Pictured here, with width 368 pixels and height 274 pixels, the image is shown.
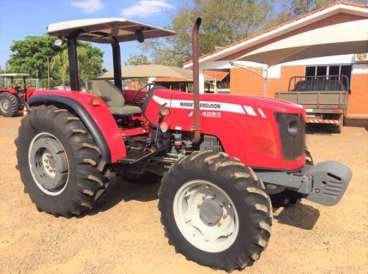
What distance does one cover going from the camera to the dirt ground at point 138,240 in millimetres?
3168

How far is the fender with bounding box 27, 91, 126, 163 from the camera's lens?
3.81 metres

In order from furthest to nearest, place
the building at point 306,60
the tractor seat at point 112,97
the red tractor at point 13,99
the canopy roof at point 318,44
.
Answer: the red tractor at point 13,99, the building at point 306,60, the canopy roof at point 318,44, the tractor seat at point 112,97

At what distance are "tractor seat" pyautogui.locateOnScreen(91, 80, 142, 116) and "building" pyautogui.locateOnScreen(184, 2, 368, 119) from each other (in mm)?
7839

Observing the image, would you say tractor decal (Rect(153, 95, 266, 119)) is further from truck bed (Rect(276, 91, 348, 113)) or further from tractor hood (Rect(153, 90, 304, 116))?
truck bed (Rect(276, 91, 348, 113))

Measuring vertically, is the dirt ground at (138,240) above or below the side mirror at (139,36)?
below

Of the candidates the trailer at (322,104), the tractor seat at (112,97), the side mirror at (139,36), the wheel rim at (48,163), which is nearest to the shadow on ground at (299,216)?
the tractor seat at (112,97)

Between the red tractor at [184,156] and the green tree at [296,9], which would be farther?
the green tree at [296,9]

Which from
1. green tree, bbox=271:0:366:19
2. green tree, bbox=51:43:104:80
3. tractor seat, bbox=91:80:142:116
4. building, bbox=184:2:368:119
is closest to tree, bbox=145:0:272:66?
green tree, bbox=271:0:366:19

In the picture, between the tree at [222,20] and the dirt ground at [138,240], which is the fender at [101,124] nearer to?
the dirt ground at [138,240]

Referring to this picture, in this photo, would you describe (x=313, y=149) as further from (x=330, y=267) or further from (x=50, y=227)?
(x=50, y=227)

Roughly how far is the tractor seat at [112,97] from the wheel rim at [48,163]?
677 millimetres

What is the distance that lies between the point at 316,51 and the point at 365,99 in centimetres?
391

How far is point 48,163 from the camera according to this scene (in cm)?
427

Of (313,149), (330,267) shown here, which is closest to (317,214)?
(330,267)
